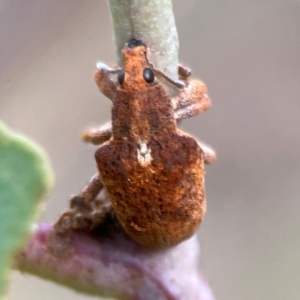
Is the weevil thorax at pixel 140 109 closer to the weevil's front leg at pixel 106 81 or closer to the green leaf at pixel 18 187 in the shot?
the weevil's front leg at pixel 106 81

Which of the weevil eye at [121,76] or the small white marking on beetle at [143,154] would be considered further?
the weevil eye at [121,76]

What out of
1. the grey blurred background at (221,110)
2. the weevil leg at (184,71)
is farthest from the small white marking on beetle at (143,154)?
the grey blurred background at (221,110)

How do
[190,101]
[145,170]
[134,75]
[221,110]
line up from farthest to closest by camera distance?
[221,110] → [190,101] → [134,75] → [145,170]

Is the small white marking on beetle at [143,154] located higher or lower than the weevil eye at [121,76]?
lower

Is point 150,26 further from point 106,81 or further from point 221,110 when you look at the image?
point 221,110

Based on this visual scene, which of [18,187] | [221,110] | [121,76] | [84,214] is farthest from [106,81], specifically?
[221,110]

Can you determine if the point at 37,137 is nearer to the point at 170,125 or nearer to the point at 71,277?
the point at 170,125

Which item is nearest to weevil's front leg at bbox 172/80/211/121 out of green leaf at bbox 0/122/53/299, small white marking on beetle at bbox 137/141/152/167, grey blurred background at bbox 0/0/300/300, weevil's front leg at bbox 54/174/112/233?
small white marking on beetle at bbox 137/141/152/167
